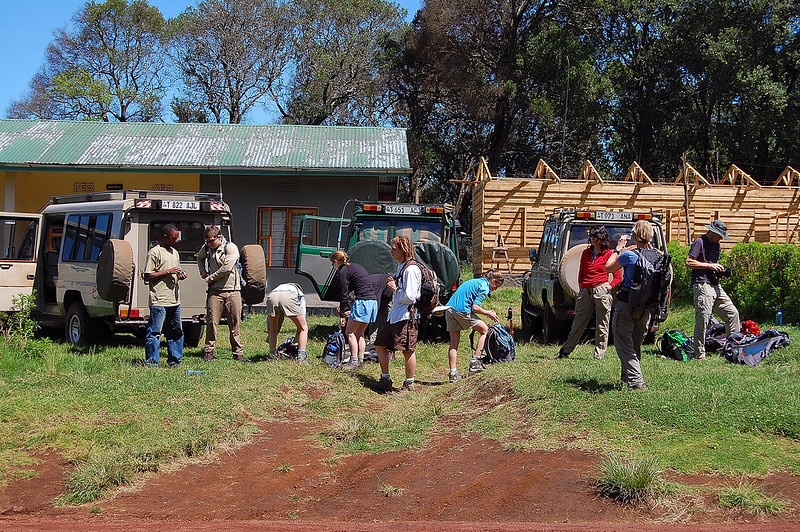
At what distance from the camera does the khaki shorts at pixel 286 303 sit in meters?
10.4

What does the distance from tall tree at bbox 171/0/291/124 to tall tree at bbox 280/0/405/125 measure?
3.37ft

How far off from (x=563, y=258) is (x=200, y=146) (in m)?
12.7

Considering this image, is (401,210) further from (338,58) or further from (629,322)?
(338,58)

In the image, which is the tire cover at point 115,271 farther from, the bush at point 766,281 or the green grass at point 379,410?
the bush at point 766,281

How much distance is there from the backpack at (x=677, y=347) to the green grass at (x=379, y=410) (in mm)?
389

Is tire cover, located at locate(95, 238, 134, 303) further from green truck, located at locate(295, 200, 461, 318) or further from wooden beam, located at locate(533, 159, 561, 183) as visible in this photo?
wooden beam, located at locate(533, 159, 561, 183)

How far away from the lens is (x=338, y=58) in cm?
3884

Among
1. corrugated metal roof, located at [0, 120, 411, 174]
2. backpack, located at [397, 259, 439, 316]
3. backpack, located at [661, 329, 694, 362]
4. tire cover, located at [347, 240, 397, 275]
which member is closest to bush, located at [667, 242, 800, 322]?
backpack, located at [661, 329, 694, 362]

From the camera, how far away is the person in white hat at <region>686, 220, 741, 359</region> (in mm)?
9719

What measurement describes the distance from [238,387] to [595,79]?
27.6 meters

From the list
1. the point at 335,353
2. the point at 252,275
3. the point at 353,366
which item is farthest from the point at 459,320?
the point at 252,275

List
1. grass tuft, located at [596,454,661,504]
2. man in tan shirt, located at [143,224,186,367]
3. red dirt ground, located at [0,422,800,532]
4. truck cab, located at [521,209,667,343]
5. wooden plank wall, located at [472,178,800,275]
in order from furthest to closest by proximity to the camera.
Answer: wooden plank wall, located at [472,178,800,275], truck cab, located at [521,209,667,343], man in tan shirt, located at [143,224,186,367], grass tuft, located at [596,454,661,504], red dirt ground, located at [0,422,800,532]

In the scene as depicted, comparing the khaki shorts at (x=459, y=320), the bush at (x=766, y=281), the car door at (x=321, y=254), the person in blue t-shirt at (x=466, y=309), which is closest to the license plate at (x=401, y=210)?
the car door at (x=321, y=254)

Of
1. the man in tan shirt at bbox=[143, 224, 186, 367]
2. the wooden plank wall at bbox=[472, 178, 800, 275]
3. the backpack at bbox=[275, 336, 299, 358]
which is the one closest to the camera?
the man in tan shirt at bbox=[143, 224, 186, 367]
